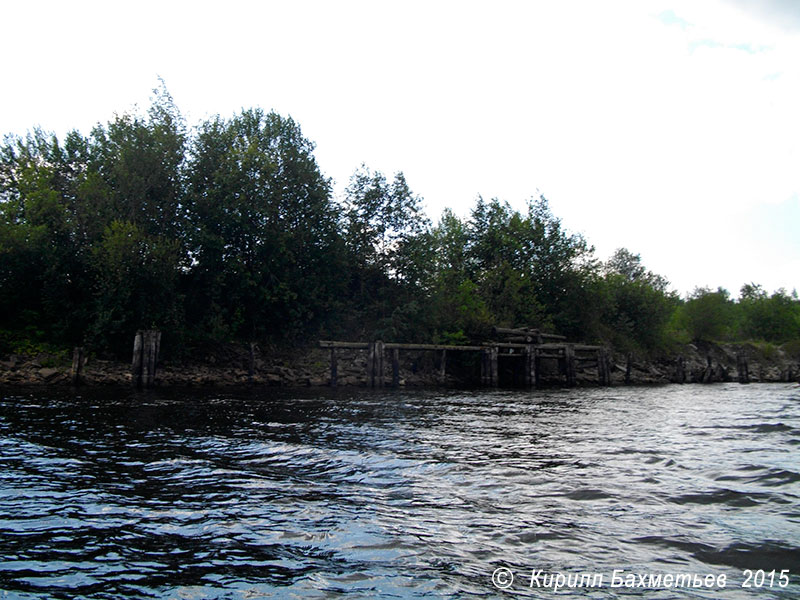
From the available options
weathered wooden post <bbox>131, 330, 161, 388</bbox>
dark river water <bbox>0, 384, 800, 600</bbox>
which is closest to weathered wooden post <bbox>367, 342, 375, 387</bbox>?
weathered wooden post <bbox>131, 330, 161, 388</bbox>

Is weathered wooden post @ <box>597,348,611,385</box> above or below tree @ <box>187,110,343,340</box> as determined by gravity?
below

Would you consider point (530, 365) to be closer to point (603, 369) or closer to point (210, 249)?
point (603, 369)

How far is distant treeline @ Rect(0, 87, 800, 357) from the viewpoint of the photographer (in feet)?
98.0

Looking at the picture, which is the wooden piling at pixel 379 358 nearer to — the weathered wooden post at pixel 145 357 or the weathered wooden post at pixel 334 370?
the weathered wooden post at pixel 334 370

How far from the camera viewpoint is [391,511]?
24.0 ft

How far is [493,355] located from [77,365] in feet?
78.9

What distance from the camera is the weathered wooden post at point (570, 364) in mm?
42406

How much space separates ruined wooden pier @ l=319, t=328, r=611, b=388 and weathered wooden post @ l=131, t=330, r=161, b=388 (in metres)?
8.75

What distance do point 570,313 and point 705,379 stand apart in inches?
602

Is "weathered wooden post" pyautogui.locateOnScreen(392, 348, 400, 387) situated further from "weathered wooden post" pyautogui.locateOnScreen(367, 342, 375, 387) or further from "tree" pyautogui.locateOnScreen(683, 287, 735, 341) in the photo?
"tree" pyautogui.locateOnScreen(683, 287, 735, 341)

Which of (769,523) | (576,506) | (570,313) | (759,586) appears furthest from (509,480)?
(570,313)

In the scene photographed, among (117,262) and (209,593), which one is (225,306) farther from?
(209,593)

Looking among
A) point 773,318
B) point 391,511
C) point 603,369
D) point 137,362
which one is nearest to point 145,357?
point 137,362

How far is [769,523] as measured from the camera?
22.8 ft
